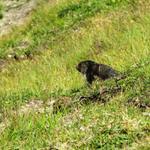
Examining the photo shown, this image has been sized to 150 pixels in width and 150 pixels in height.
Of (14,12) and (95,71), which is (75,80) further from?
(14,12)

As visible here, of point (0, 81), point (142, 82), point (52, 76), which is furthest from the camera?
point (0, 81)

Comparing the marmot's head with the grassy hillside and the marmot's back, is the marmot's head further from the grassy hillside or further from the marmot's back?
the marmot's back

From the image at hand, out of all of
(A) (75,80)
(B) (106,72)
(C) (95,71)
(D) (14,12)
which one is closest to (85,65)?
(C) (95,71)

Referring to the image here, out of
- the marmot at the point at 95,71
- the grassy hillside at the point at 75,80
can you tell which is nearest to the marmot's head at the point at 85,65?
the marmot at the point at 95,71

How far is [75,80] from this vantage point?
41.4 feet

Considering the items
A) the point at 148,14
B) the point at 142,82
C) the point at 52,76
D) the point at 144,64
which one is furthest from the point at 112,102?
the point at 148,14

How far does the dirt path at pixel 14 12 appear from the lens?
22.0 metres

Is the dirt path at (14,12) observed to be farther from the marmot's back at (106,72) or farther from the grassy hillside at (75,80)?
the marmot's back at (106,72)

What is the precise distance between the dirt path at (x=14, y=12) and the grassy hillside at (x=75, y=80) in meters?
0.68

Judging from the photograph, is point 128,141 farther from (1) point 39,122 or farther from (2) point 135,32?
(2) point 135,32

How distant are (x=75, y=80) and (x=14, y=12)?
11.0 m

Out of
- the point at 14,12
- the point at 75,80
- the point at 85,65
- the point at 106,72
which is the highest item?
the point at 106,72

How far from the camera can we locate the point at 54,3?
22000 millimetres

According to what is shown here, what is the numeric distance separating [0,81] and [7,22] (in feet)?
23.6
